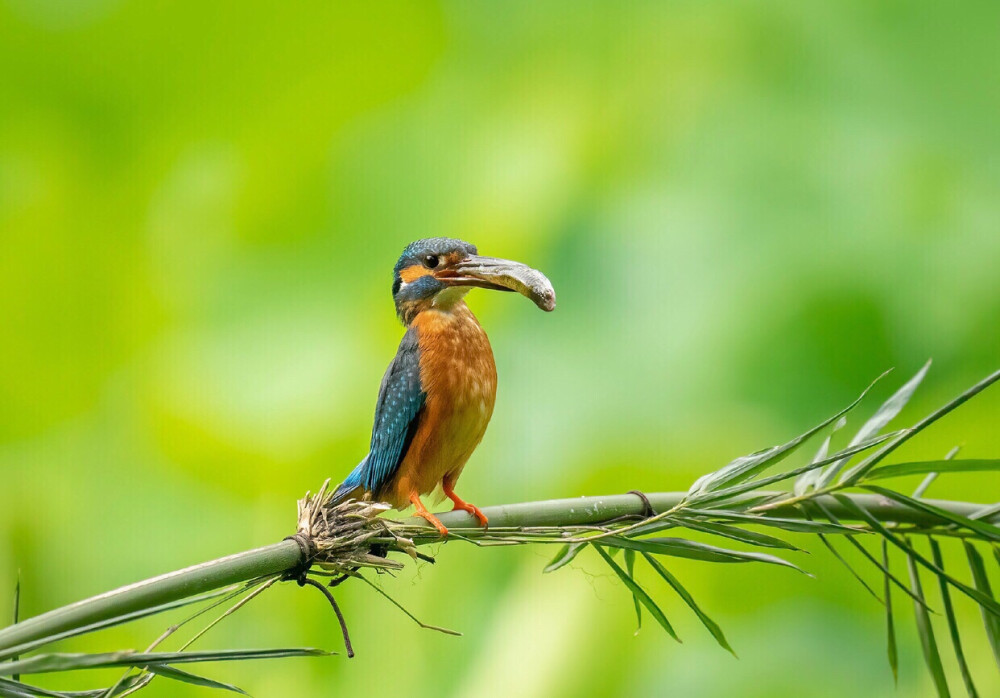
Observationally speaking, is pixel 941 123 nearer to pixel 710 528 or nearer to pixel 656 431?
pixel 656 431

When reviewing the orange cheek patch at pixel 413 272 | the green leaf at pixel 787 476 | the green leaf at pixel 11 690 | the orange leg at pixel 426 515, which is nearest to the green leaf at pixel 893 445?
the green leaf at pixel 787 476

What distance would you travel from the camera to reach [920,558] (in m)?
0.80

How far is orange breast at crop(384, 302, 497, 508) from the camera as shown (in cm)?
125

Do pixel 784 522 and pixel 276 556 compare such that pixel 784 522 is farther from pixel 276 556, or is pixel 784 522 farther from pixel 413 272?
pixel 413 272

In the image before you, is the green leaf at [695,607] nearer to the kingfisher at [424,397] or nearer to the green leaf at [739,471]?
the green leaf at [739,471]

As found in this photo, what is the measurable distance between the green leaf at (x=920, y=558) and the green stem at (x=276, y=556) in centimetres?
3

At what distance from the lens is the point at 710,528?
0.83m

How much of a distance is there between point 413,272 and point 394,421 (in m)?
0.21

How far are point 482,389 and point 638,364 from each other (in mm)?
977

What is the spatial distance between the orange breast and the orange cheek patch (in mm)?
54

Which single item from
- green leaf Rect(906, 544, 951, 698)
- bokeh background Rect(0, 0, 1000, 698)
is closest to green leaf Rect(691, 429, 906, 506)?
green leaf Rect(906, 544, 951, 698)

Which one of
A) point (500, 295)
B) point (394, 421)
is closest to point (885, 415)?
point (394, 421)

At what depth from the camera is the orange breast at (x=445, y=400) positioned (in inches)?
49.4

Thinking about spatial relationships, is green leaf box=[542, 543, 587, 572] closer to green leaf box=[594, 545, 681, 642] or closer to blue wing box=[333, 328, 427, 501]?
green leaf box=[594, 545, 681, 642]
